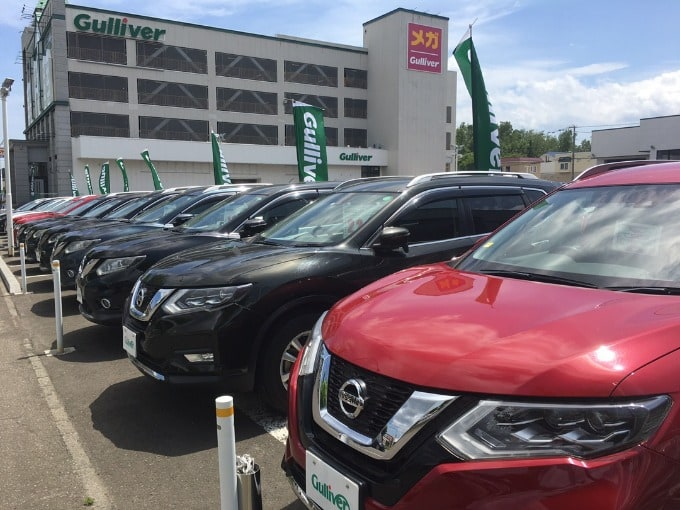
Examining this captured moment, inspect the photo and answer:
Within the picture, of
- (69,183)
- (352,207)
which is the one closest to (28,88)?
(69,183)

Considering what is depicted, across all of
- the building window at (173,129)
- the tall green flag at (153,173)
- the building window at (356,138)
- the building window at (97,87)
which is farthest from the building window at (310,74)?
the tall green flag at (153,173)

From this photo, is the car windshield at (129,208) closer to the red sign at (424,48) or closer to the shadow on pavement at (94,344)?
the shadow on pavement at (94,344)

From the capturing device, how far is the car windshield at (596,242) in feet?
7.97

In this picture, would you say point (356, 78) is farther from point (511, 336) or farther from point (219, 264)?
point (511, 336)

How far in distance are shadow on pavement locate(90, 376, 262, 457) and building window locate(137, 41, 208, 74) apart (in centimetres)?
5101

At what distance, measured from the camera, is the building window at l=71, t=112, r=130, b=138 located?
154 feet

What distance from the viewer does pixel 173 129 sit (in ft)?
168

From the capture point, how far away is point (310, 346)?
2609mm

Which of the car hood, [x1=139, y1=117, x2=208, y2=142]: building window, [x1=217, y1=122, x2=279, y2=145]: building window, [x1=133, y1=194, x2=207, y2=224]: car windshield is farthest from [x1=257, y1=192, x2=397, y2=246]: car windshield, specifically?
[x1=217, y1=122, x2=279, y2=145]: building window

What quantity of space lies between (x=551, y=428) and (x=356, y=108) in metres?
62.5

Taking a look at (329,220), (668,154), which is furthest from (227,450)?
(668,154)

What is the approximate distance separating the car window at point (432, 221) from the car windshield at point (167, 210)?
600cm

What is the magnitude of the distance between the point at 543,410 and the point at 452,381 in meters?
0.28

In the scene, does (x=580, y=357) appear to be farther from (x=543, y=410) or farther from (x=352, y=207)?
(x=352, y=207)
